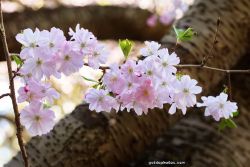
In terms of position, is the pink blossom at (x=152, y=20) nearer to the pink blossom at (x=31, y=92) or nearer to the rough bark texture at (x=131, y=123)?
the rough bark texture at (x=131, y=123)

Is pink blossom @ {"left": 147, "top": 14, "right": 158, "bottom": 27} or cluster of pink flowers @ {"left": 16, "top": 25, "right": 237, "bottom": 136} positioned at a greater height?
pink blossom @ {"left": 147, "top": 14, "right": 158, "bottom": 27}

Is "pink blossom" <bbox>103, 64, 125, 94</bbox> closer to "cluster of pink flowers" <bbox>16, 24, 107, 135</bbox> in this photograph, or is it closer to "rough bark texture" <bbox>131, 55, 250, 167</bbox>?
"cluster of pink flowers" <bbox>16, 24, 107, 135</bbox>

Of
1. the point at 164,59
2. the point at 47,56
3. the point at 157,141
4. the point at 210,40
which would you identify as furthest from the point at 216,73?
the point at 47,56

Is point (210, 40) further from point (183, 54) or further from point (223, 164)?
point (223, 164)

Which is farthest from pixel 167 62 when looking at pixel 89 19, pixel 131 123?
pixel 89 19

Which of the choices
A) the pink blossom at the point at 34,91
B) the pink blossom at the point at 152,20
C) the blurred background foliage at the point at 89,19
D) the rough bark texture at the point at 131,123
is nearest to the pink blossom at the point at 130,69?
the pink blossom at the point at 34,91

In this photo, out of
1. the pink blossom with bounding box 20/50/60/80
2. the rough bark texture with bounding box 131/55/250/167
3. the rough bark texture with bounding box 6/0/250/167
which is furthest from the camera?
the rough bark texture with bounding box 131/55/250/167

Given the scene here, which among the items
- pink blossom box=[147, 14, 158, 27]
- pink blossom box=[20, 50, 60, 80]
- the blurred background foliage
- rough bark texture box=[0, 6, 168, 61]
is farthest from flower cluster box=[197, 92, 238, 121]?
pink blossom box=[147, 14, 158, 27]

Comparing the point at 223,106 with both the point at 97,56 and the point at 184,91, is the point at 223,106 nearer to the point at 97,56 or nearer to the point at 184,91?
the point at 184,91
